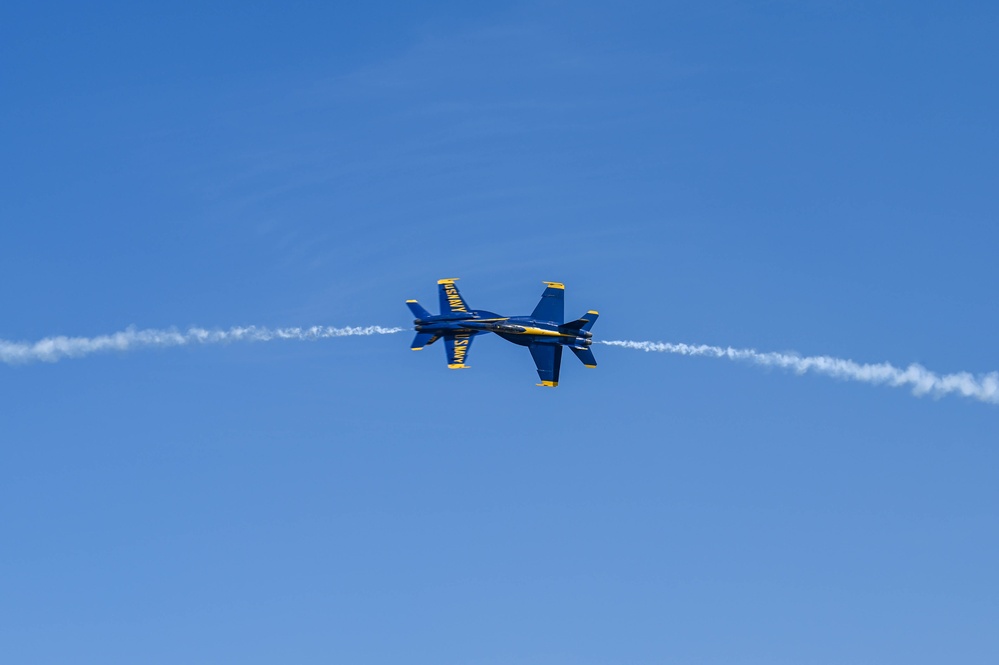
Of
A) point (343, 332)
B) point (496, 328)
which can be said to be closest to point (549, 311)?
point (496, 328)

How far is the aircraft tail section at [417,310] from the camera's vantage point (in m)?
184

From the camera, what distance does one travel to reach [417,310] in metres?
185

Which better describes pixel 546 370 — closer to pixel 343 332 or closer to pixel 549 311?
pixel 549 311

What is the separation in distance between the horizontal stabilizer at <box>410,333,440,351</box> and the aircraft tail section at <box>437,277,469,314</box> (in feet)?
9.83

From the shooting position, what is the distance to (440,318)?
184 m

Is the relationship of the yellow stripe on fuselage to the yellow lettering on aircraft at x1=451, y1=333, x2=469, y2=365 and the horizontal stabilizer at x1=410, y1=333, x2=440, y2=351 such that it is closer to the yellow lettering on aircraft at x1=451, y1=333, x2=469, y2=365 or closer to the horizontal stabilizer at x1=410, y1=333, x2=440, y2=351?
the yellow lettering on aircraft at x1=451, y1=333, x2=469, y2=365

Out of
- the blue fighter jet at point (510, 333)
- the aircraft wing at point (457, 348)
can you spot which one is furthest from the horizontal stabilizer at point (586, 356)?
the aircraft wing at point (457, 348)

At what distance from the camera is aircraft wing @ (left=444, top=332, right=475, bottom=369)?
7165 inches

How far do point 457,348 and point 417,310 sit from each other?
5721 mm

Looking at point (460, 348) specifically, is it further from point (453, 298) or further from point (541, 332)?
point (541, 332)

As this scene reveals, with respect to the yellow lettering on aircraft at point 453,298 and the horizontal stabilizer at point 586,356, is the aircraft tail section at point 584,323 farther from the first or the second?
the yellow lettering on aircraft at point 453,298

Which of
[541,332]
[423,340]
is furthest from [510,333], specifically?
[423,340]

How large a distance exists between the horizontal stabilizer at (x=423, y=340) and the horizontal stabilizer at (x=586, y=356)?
13.4m

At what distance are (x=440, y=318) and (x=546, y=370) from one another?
1135 cm
